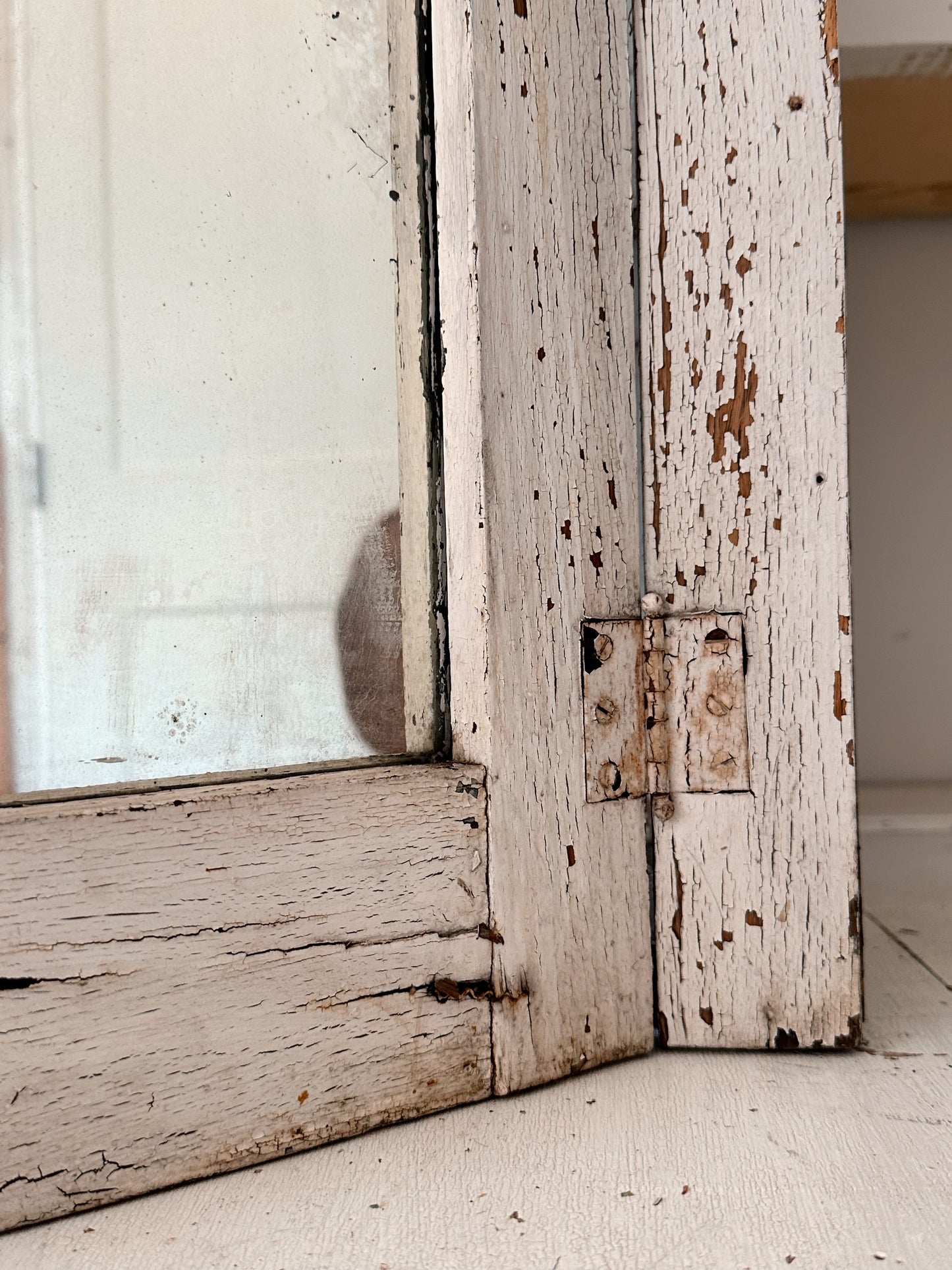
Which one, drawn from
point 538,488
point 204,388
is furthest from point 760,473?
point 204,388

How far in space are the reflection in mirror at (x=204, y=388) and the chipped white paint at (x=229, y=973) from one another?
0.05m

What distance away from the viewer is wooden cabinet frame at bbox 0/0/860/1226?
1.76 feet

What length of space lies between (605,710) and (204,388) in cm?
33

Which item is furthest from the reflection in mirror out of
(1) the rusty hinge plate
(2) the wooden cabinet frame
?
(1) the rusty hinge plate

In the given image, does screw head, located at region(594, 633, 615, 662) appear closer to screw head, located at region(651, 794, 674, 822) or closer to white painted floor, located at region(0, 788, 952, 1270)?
screw head, located at region(651, 794, 674, 822)

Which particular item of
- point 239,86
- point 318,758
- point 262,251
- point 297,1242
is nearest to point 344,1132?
point 297,1242

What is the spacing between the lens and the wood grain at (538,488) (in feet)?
2.12

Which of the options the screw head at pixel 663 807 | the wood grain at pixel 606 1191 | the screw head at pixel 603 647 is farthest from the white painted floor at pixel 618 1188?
the screw head at pixel 603 647

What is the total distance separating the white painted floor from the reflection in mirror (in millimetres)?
231

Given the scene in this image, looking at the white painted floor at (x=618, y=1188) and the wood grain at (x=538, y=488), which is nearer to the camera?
the white painted floor at (x=618, y=1188)

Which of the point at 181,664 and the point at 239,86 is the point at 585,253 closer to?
the point at 239,86

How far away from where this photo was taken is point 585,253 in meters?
0.69

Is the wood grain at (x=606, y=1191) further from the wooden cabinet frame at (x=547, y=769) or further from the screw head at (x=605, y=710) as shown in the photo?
the screw head at (x=605, y=710)

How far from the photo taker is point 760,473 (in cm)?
72
